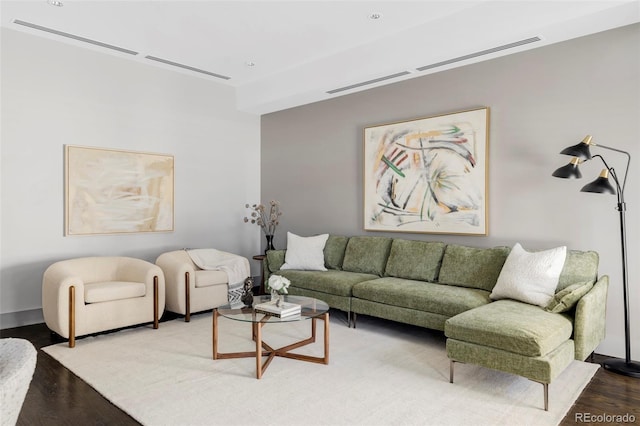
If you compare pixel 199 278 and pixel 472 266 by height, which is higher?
pixel 472 266

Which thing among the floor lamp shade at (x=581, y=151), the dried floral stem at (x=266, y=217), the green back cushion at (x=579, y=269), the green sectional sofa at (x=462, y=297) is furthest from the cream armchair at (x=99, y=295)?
the floor lamp shade at (x=581, y=151)

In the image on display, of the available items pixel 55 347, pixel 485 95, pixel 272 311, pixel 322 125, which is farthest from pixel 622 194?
pixel 55 347

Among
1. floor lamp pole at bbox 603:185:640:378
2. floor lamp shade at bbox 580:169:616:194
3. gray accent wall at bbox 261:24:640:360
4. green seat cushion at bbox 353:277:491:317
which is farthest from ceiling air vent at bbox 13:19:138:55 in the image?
floor lamp pole at bbox 603:185:640:378

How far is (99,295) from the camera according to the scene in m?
4.05

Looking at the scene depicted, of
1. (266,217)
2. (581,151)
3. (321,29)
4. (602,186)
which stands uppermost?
(321,29)

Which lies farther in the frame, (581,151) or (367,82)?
(367,82)

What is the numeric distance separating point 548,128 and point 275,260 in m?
3.34

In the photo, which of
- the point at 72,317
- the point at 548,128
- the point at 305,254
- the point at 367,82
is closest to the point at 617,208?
the point at 548,128

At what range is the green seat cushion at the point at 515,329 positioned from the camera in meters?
2.79

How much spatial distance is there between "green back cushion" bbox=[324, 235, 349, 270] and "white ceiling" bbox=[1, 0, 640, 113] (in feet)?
6.11

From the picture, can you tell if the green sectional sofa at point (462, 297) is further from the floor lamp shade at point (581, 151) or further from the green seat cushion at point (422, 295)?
the floor lamp shade at point (581, 151)

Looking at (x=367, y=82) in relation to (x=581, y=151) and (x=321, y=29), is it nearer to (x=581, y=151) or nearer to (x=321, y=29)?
(x=321, y=29)

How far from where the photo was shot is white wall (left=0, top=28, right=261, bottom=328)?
4.54 m

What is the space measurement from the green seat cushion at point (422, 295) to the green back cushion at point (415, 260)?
13 centimetres
